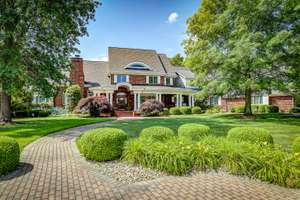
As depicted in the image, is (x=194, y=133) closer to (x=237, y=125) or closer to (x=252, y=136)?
(x=252, y=136)

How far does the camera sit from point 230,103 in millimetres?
35312

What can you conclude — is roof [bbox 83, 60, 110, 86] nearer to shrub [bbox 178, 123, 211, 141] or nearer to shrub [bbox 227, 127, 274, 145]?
shrub [bbox 178, 123, 211, 141]

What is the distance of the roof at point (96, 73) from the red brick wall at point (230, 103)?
658 inches

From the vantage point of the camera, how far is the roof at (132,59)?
33.9 metres

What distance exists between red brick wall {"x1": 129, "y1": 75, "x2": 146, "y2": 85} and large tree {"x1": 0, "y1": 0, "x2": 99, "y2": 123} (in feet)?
47.7

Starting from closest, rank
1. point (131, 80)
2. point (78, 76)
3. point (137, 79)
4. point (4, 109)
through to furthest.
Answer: point (4, 109)
point (78, 76)
point (131, 80)
point (137, 79)

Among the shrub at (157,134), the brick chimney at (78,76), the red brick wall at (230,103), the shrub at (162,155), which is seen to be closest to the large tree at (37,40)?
the shrub at (157,134)

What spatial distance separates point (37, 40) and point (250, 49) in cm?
1548

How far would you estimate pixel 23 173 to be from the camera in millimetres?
5992

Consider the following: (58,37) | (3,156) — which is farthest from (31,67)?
(3,156)

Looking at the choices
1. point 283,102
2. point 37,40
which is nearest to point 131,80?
point 37,40

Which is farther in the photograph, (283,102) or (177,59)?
(177,59)

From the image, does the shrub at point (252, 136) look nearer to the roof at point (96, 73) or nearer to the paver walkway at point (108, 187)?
the paver walkway at point (108, 187)

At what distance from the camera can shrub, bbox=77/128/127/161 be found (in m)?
7.08
